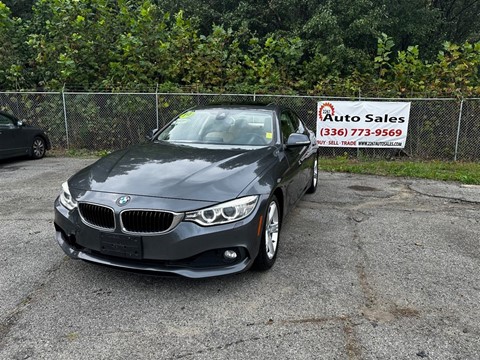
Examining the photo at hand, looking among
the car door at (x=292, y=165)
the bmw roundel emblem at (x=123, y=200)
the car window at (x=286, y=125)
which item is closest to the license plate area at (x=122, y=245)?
the bmw roundel emblem at (x=123, y=200)

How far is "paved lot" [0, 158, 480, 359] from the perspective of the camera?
8.52 ft

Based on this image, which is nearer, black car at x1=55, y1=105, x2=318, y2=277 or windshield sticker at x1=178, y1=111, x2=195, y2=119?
black car at x1=55, y1=105, x2=318, y2=277

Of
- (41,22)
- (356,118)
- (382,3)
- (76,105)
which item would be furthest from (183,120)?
(382,3)

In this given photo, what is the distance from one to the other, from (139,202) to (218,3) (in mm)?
16982

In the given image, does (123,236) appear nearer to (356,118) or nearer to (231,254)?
(231,254)

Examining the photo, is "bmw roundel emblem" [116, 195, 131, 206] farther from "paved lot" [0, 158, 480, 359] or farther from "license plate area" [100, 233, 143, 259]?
"paved lot" [0, 158, 480, 359]

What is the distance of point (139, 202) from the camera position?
3.10m

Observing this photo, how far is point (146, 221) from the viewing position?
3074 millimetres

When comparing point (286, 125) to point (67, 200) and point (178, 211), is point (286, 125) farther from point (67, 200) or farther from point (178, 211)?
point (67, 200)

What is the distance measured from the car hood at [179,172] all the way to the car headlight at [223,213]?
2.6 inches

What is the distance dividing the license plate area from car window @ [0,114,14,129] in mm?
7644

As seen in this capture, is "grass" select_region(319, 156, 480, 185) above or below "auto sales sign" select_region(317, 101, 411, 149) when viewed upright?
below

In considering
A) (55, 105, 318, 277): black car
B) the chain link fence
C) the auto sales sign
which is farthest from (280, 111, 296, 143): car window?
the chain link fence

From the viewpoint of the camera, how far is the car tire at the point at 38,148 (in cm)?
1019
